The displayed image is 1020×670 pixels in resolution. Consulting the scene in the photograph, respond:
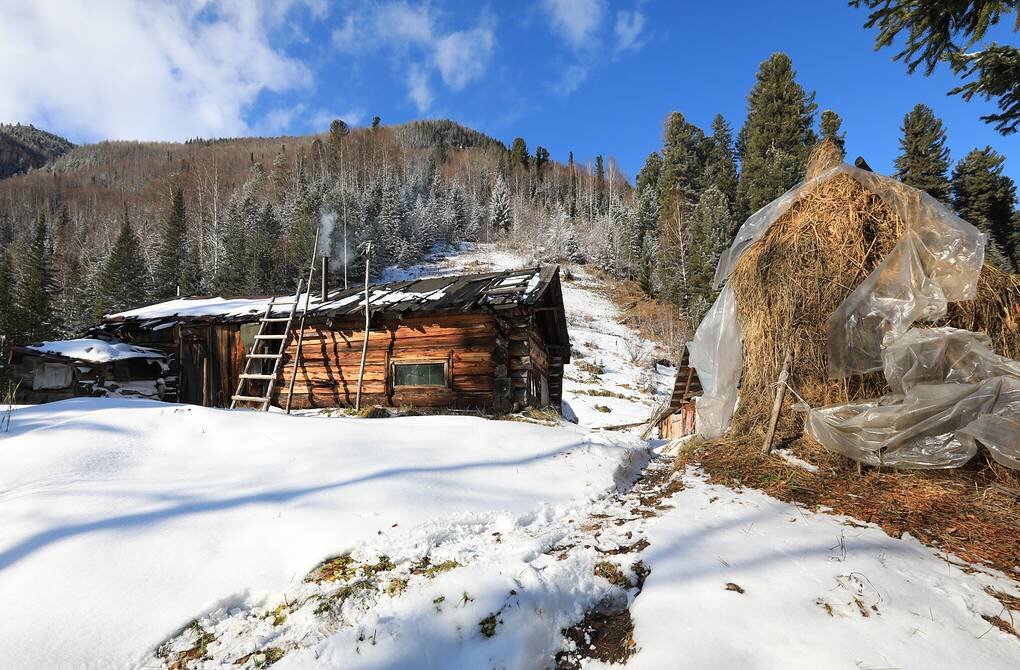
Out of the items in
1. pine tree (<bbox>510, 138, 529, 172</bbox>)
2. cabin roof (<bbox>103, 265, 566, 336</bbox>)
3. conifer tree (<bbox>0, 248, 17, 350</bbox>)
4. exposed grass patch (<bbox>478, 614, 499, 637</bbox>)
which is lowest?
exposed grass patch (<bbox>478, 614, 499, 637</bbox>)

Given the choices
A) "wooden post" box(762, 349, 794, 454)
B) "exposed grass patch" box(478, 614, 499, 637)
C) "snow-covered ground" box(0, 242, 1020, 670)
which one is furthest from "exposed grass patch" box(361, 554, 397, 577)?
"wooden post" box(762, 349, 794, 454)

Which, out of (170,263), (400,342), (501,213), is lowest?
(400,342)

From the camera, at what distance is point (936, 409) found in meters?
3.60

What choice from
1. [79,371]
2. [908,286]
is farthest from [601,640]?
[79,371]

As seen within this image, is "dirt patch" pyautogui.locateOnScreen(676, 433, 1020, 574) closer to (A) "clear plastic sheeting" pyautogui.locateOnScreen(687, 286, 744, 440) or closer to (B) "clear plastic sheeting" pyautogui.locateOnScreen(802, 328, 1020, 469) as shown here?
(B) "clear plastic sheeting" pyautogui.locateOnScreen(802, 328, 1020, 469)

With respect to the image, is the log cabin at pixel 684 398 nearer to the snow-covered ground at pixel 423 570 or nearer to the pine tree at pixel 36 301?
the snow-covered ground at pixel 423 570

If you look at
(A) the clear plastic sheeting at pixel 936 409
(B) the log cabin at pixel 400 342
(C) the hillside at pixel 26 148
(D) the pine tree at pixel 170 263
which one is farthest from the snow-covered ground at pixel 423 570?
(C) the hillside at pixel 26 148

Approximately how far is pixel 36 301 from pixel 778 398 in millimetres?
45449

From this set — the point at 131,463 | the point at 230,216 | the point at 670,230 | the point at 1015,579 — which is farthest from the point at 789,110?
the point at 230,216

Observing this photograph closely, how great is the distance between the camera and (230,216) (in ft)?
157

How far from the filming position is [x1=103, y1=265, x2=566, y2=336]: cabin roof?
9961mm

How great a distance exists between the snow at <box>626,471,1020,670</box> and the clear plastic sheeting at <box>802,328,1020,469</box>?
49.4 inches

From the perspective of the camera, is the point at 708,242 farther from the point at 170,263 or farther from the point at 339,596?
the point at 170,263

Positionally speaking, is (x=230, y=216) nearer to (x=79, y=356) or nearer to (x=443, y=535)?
(x=79, y=356)
